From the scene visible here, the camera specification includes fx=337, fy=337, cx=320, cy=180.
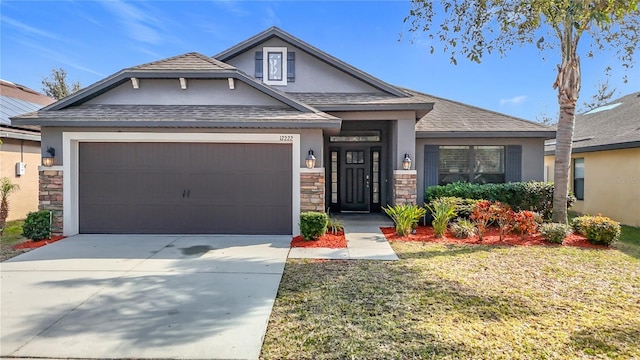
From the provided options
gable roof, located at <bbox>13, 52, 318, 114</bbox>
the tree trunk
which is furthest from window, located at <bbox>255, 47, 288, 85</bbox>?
the tree trunk

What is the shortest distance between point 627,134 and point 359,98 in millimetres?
9160

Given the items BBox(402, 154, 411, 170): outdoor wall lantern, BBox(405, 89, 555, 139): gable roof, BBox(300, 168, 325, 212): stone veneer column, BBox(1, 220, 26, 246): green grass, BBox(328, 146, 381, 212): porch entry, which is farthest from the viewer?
Result: BBox(328, 146, 381, 212): porch entry

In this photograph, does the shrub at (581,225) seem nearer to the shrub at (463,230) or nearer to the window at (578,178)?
the shrub at (463,230)

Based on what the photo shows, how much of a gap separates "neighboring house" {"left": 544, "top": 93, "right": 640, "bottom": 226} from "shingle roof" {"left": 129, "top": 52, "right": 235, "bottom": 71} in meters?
12.3

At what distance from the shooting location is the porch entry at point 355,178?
39.4 feet

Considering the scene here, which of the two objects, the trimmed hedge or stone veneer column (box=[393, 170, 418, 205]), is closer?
stone veneer column (box=[393, 170, 418, 205])

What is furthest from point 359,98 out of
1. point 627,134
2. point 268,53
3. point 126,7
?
point 627,134

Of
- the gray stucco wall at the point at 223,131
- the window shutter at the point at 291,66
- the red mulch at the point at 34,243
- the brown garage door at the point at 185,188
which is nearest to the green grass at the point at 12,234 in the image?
the red mulch at the point at 34,243

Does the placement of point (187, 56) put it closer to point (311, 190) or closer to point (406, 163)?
point (311, 190)

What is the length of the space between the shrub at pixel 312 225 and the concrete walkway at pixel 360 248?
1.76ft

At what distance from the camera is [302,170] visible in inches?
316

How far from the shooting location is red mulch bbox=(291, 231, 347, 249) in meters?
7.25

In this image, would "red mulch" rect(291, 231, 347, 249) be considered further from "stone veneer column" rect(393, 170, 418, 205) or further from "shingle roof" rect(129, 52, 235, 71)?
"shingle roof" rect(129, 52, 235, 71)

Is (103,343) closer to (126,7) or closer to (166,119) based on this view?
(166,119)
